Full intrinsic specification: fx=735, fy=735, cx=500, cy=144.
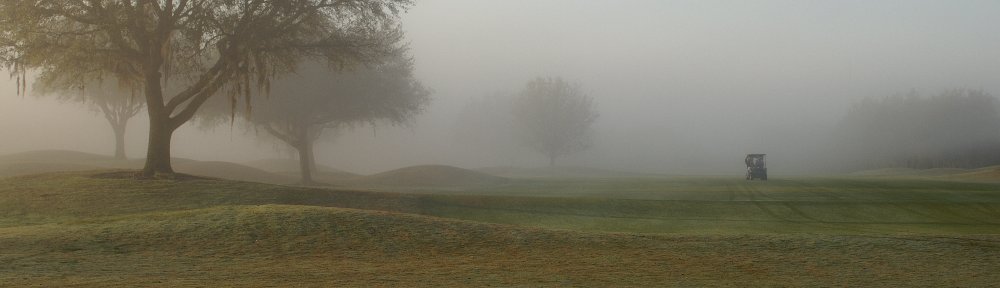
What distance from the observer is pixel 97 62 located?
3191 cm

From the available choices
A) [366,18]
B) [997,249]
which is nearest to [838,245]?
[997,249]

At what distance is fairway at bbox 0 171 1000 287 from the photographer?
14109 millimetres

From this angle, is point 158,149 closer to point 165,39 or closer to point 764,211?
point 165,39

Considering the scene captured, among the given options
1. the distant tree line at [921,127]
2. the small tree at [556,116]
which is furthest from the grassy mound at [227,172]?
the distant tree line at [921,127]

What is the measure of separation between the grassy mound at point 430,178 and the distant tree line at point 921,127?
5948cm

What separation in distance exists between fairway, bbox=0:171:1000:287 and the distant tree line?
249 ft

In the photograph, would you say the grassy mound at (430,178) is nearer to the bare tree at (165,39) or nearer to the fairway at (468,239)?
the bare tree at (165,39)

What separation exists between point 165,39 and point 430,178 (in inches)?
1121

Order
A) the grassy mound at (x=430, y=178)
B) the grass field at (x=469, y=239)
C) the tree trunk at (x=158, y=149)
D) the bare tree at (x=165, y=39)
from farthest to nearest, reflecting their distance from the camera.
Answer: the grassy mound at (x=430, y=178) → the tree trunk at (x=158, y=149) → the bare tree at (x=165, y=39) → the grass field at (x=469, y=239)

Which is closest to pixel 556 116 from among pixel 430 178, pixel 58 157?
pixel 430 178

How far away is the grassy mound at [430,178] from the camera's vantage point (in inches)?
2213

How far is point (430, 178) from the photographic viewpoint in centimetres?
5819

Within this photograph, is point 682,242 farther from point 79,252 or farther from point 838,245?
point 79,252

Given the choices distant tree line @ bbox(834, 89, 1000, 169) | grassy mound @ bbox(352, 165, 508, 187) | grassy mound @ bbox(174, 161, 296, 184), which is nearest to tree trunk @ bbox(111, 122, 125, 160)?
grassy mound @ bbox(174, 161, 296, 184)
